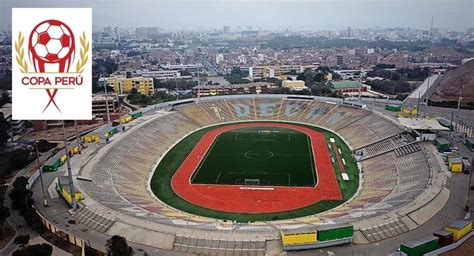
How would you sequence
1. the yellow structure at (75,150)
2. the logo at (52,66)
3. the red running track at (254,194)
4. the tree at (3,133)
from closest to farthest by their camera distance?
the logo at (52,66) < the red running track at (254,194) < the yellow structure at (75,150) < the tree at (3,133)

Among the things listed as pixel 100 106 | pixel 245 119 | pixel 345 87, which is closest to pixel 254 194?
pixel 245 119

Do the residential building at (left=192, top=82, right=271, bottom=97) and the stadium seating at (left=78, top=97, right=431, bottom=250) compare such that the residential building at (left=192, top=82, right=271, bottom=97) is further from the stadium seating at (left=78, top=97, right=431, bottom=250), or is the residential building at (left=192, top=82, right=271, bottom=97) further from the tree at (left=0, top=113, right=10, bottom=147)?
the tree at (left=0, top=113, right=10, bottom=147)

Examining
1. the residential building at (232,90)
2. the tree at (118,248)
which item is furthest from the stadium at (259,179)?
the residential building at (232,90)

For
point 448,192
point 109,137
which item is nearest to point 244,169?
point 109,137

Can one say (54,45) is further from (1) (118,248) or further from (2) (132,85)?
(2) (132,85)

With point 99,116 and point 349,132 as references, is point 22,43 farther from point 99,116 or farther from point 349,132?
point 99,116

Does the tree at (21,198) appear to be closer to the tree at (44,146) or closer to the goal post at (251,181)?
the tree at (44,146)
